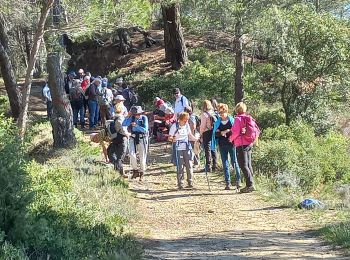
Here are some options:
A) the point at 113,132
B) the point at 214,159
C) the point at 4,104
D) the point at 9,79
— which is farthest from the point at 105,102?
the point at 4,104

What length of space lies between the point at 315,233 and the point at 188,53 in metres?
21.0

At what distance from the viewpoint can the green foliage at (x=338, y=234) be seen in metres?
8.20

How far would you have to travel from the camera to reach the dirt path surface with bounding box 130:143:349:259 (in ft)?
26.4

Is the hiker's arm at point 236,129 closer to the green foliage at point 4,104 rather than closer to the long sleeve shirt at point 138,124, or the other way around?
the long sleeve shirt at point 138,124

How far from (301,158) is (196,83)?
10.6m

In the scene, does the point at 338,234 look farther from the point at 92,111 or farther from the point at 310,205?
the point at 92,111

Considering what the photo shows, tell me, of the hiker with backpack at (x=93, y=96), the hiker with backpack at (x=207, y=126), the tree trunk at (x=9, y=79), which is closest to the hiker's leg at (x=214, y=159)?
the hiker with backpack at (x=207, y=126)

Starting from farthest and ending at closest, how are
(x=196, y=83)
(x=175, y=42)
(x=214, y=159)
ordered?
1. (x=175, y=42)
2. (x=196, y=83)
3. (x=214, y=159)

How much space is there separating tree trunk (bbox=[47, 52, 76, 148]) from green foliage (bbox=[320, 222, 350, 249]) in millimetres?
7713

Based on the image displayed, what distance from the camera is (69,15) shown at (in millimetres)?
11875

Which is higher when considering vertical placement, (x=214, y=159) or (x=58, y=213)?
(x=58, y=213)

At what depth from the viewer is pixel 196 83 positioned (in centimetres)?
2478

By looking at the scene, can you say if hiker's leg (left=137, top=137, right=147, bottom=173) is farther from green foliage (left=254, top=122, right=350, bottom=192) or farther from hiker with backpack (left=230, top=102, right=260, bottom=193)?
green foliage (left=254, top=122, right=350, bottom=192)

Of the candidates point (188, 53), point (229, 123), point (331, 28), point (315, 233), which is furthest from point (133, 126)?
point (188, 53)
